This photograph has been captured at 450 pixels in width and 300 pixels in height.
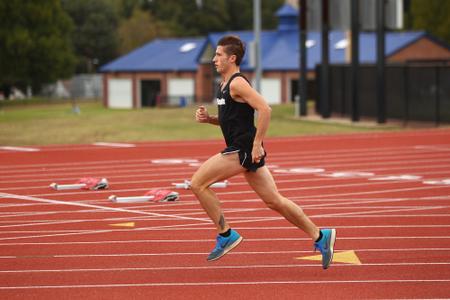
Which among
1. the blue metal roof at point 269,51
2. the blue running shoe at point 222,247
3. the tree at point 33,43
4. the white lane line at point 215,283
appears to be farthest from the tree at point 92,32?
the white lane line at point 215,283

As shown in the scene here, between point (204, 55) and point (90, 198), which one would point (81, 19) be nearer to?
point (204, 55)

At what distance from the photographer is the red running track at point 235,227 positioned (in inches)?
326

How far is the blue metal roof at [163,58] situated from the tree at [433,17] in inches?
613

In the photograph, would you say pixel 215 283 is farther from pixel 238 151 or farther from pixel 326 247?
pixel 238 151

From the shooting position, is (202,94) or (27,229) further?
(202,94)

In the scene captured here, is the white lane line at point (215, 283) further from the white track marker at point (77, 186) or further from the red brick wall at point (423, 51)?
the red brick wall at point (423, 51)

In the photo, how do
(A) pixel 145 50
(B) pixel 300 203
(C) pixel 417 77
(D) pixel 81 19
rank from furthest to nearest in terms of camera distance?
(D) pixel 81 19 < (A) pixel 145 50 < (C) pixel 417 77 < (B) pixel 300 203

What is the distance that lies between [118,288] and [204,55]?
→ 206ft

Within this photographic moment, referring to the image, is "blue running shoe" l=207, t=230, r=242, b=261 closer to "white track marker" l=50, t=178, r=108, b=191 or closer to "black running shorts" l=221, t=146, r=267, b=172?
"black running shorts" l=221, t=146, r=267, b=172

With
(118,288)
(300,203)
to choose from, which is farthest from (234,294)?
(300,203)

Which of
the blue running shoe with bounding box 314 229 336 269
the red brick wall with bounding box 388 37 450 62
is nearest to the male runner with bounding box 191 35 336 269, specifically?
the blue running shoe with bounding box 314 229 336 269

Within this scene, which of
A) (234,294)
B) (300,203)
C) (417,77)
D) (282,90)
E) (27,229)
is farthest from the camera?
(282,90)

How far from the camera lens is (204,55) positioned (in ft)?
231

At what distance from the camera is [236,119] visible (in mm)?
8867
